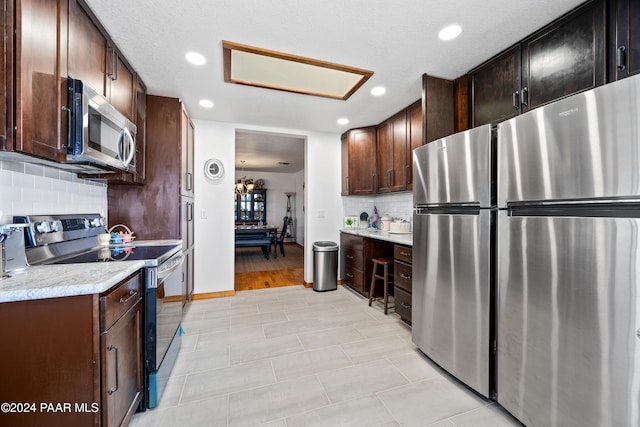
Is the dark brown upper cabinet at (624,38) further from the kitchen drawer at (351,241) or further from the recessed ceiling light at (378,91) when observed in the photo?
the kitchen drawer at (351,241)

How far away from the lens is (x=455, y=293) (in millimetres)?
1751

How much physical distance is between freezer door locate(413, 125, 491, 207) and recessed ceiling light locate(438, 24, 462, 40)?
2.31ft

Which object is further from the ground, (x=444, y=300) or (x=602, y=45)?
(x=602, y=45)

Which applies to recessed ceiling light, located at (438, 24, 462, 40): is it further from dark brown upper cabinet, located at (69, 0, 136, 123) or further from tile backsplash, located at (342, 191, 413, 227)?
dark brown upper cabinet, located at (69, 0, 136, 123)

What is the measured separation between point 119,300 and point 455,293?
6.30ft

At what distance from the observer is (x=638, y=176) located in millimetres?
966

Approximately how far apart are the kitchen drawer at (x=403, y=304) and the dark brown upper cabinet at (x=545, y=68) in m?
1.67

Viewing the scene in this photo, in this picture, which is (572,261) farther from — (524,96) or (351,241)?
(351,241)

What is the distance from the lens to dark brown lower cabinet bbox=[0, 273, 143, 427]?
97 centimetres

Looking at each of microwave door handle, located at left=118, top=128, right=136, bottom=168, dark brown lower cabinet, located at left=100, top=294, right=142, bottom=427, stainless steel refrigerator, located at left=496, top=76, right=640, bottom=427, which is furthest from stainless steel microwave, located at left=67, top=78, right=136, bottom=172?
stainless steel refrigerator, located at left=496, top=76, right=640, bottom=427

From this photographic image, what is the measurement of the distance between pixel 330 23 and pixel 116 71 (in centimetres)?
161

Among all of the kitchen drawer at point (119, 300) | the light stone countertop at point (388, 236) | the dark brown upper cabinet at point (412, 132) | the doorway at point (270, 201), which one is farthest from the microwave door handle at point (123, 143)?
the dark brown upper cabinet at point (412, 132)

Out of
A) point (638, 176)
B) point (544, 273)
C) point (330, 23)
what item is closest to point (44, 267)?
point (330, 23)

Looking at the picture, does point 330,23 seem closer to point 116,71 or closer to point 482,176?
point 482,176
